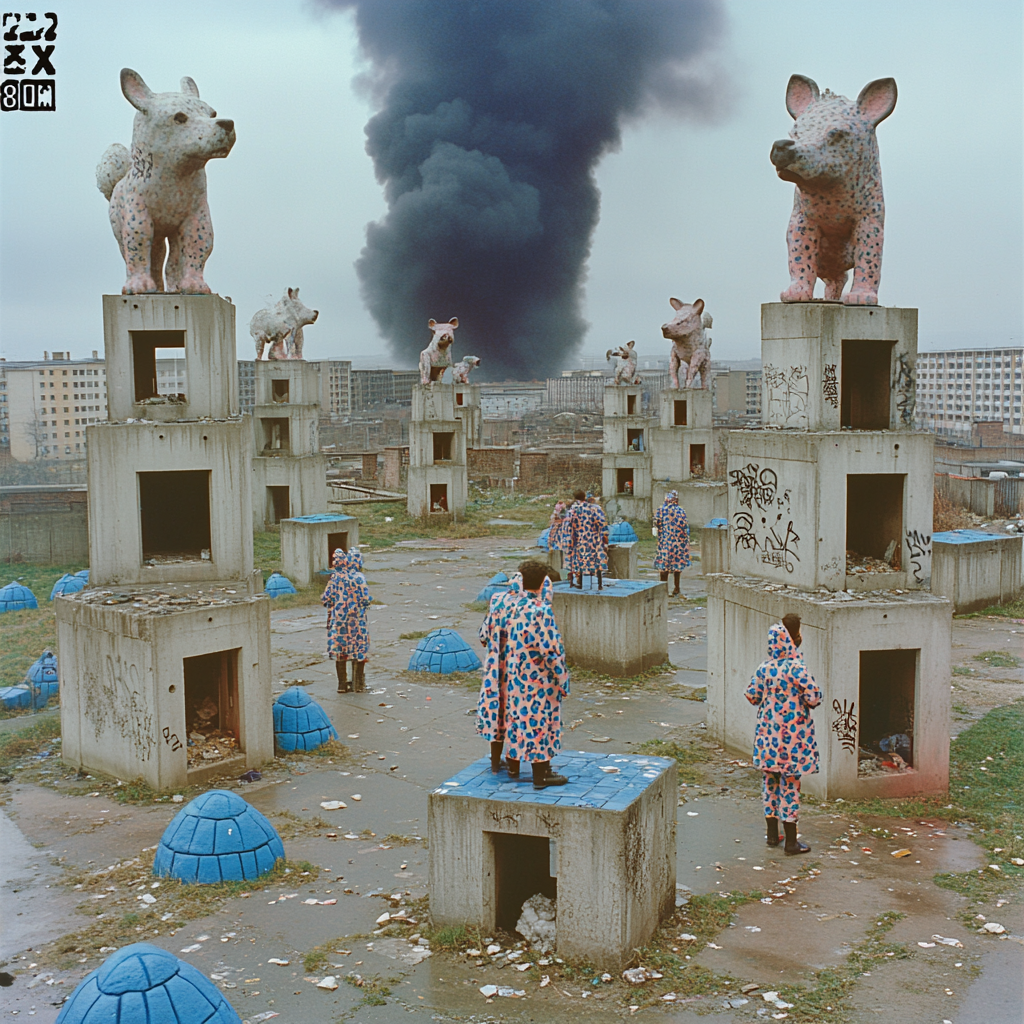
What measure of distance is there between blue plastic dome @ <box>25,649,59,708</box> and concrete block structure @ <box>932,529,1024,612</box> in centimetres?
1526

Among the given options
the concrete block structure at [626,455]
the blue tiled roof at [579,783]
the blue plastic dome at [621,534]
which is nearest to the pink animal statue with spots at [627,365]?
the concrete block structure at [626,455]

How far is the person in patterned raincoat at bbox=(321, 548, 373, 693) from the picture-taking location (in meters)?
14.4

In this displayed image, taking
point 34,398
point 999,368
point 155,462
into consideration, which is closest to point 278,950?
point 155,462

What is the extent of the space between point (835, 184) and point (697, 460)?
22803 millimetres

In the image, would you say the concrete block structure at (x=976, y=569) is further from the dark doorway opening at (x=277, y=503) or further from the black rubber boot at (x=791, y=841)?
the dark doorway opening at (x=277, y=503)

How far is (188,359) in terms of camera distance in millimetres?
12344

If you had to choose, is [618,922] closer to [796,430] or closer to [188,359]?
[796,430]

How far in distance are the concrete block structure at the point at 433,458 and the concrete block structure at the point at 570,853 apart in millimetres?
27533

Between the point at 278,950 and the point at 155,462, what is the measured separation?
624 centimetres

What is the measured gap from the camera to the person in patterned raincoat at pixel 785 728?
8.92 meters

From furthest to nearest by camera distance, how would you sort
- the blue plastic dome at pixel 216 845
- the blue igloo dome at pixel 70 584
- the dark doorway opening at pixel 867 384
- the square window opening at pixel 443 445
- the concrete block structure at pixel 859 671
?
the square window opening at pixel 443 445
the blue igloo dome at pixel 70 584
the dark doorway opening at pixel 867 384
the concrete block structure at pixel 859 671
the blue plastic dome at pixel 216 845

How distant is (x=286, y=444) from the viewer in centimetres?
3391

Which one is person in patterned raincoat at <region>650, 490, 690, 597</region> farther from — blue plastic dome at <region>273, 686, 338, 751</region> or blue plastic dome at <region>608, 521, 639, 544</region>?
blue plastic dome at <region>273, 686, 338, 751</region>

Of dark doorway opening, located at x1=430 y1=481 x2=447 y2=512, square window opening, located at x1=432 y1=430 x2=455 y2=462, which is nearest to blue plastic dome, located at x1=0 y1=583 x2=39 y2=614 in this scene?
dark doorway opening, located at x1=430 y1=481 x2=447 y2=512
